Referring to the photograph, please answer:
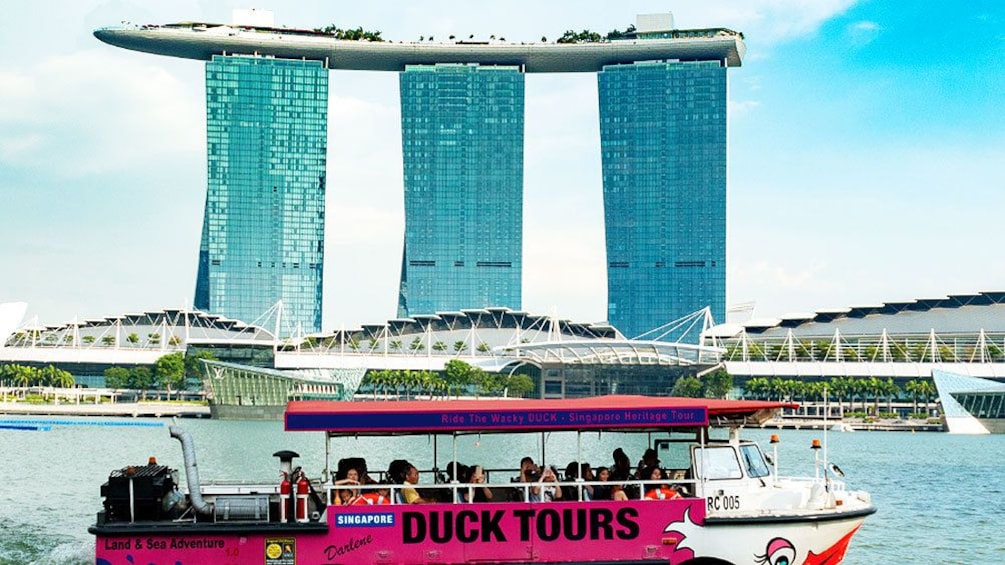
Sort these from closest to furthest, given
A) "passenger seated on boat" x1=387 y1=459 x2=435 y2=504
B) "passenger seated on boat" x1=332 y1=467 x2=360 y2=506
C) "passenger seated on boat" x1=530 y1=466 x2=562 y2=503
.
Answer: "passenger seated on boat" x1=332 y1=467 x2=360 y2=506, "passenger seated on boat" x1=387 y1=459 x2=435 y2=504, "passenger seated on boat" x1=530 y1=466 x2=562 y2=503

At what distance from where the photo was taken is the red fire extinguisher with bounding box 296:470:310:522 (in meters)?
19.8

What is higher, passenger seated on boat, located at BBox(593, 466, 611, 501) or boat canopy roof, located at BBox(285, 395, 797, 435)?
boat canopy roof, located at BBox(285, 395, 797, 435)

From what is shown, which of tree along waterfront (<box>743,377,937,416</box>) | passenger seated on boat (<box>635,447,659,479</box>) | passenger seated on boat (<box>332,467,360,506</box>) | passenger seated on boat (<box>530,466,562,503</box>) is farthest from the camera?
tree along waterfront (<box>743,377,937,416</box>)

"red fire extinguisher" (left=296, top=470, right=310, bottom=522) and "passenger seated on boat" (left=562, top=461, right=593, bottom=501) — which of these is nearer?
"red fire extinguisher" (left=296, top=470, right=310, bottom=522)

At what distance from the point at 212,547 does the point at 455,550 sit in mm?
3554

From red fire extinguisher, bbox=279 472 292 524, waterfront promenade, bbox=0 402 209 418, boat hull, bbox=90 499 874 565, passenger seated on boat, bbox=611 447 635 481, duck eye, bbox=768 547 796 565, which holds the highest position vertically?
passenger seated on boat, bbox=611 447 635 481

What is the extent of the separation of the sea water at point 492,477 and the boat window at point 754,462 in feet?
8.76

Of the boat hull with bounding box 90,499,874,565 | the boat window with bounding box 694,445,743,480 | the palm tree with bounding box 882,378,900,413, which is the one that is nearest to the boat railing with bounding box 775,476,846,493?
the boat hull with bounding box 90,499,874,565

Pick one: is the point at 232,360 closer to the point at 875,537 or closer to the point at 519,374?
the point at 519,374

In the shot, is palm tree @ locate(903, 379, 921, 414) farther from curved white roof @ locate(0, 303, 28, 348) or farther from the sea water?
curved white roof @ locate(0, 303, 28, 348)

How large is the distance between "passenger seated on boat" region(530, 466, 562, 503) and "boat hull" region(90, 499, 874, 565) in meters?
0.30

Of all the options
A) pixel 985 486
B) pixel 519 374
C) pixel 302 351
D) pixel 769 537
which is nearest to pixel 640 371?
pixel 519 374

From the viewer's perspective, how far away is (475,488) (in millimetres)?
20781

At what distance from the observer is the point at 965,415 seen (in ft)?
382
